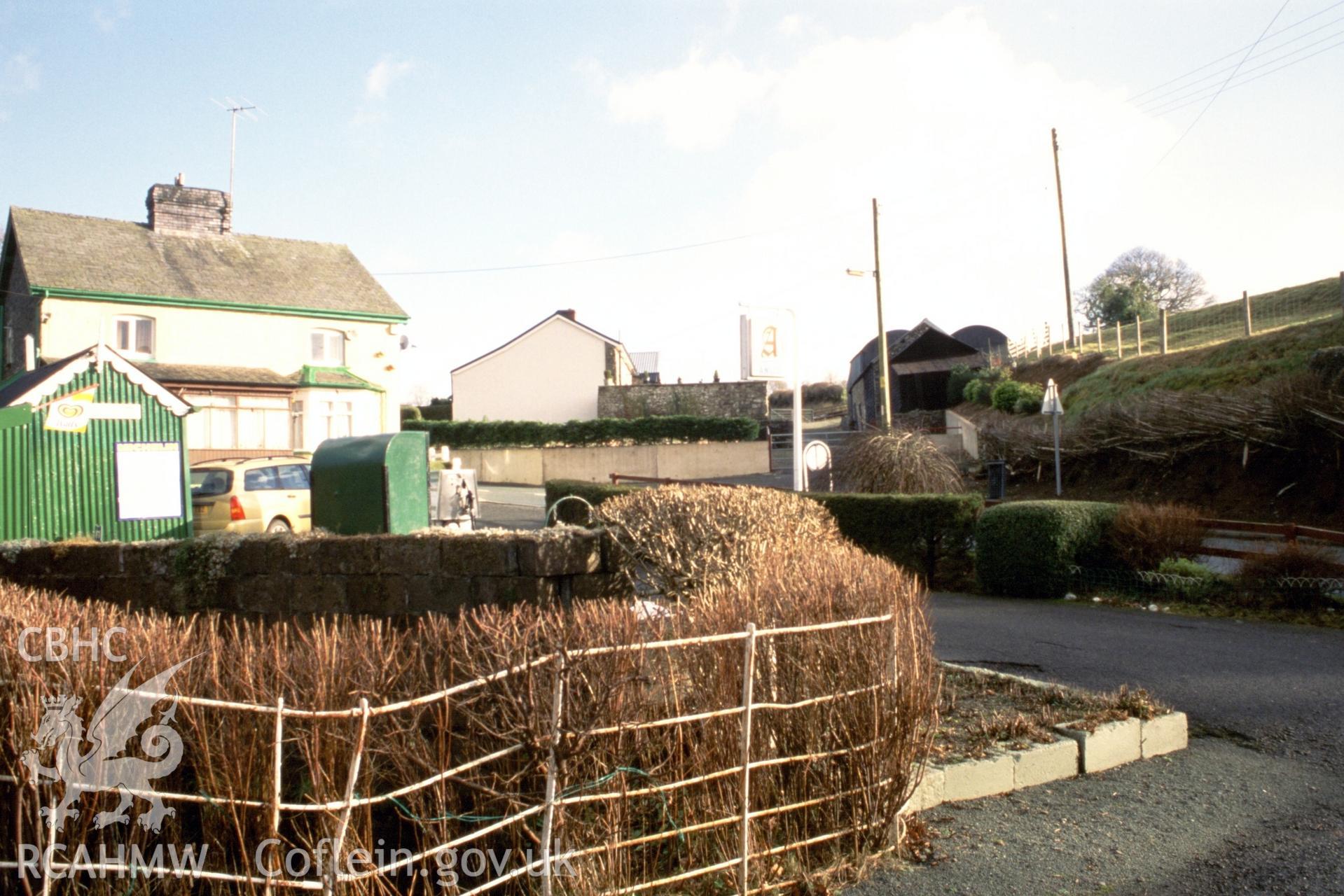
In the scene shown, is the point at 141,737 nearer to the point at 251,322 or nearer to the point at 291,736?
the point at 291,736

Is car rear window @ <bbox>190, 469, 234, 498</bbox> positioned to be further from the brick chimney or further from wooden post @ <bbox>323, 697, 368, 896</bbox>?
the brick chimney

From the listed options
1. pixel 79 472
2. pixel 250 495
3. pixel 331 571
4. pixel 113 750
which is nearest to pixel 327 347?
pixel 250 495

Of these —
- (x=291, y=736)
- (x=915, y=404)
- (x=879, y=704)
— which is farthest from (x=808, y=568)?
(x=915, y=404)

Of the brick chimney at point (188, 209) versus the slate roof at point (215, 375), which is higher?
the brick chimney at point (188, 209)

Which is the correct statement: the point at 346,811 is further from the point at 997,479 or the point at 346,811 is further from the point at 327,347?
the point at 327,347

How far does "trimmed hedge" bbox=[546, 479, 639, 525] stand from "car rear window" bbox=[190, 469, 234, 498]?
504 centimetres

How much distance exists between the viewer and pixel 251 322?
3198 cm

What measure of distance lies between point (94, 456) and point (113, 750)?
8.70 m

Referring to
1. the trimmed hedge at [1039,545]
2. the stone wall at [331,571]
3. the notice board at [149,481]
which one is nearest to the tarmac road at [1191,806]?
the stone wall at [331,571]

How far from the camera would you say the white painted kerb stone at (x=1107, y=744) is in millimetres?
6098

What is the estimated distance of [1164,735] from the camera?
6.52m

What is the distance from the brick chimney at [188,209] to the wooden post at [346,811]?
112 ft

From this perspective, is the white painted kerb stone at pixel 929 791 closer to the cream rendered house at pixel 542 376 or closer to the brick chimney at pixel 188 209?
the brick chimney at pixel 188 209

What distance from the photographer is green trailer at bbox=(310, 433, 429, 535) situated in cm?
993
